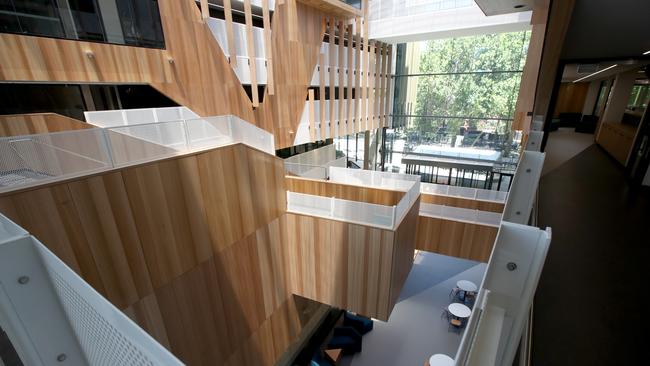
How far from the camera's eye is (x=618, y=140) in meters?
4.74

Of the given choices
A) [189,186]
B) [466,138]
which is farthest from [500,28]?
[189,186]

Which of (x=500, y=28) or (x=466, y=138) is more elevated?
(x=500, y=28)

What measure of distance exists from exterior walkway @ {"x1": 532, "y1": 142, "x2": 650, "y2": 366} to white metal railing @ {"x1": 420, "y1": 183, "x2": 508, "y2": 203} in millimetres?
5967

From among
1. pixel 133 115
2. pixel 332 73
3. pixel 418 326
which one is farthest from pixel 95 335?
pixel 332 73

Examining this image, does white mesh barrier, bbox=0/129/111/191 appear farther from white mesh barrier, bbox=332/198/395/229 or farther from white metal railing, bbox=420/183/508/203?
white metal railing, bbox=420/183/508/203

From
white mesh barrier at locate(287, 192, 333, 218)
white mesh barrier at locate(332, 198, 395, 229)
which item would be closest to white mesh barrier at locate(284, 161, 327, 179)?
white mesh barrier at locate(287, 192, 333, 218)

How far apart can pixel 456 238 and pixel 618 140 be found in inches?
162

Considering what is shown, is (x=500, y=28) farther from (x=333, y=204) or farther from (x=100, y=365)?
(x=100, y=365)

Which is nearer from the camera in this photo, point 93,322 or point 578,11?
point 93,322

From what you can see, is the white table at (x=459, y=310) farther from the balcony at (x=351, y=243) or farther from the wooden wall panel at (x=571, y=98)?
the wooden wall panel at (x=571, y=98)

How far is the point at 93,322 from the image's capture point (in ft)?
2.26

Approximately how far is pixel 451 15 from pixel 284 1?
618 cm

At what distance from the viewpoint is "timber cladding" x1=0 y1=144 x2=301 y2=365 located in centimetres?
288

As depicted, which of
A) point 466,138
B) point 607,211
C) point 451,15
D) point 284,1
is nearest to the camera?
point 607,211
